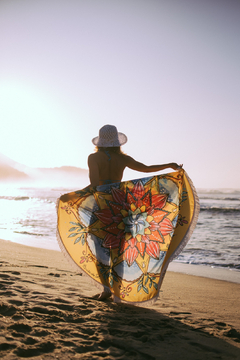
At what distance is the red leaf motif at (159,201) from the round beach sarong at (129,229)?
10mm

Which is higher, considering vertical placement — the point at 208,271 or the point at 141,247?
the point at 141,247

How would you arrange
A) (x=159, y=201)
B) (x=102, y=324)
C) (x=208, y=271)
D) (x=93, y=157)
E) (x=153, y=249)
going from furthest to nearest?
1. (x=208, y=271)
2. (x=93, y=157)
3. (x=159, y=201)
4. (x=153, y=249)
5. (x=102, y=324)

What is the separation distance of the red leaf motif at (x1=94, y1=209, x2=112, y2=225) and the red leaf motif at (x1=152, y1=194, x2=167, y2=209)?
475mm

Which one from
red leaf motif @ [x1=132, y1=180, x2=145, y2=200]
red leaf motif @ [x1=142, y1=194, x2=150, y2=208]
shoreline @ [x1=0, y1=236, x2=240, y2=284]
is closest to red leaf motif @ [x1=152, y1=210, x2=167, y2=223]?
red leaf motif @ [x1=142, y1=194, x2=150, y2=208]

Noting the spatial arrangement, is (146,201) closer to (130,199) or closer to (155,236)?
(130,199)

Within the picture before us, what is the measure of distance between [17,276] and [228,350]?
2483mm

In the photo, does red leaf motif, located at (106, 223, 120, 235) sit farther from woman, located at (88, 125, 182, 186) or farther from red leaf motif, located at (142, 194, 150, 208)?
woman, located at (88, 125, 182, 186)

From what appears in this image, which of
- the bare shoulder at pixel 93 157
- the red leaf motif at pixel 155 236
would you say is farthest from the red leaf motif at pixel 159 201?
the bare shoulder at pixel 93 157

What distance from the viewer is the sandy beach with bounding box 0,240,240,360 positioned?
1.86m

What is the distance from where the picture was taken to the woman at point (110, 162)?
9.90ft

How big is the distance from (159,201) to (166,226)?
0.27m

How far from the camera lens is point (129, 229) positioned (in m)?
2.84

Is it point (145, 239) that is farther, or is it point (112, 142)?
point (112, 142)

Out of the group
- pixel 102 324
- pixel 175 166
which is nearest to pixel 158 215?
pixel 175 166
